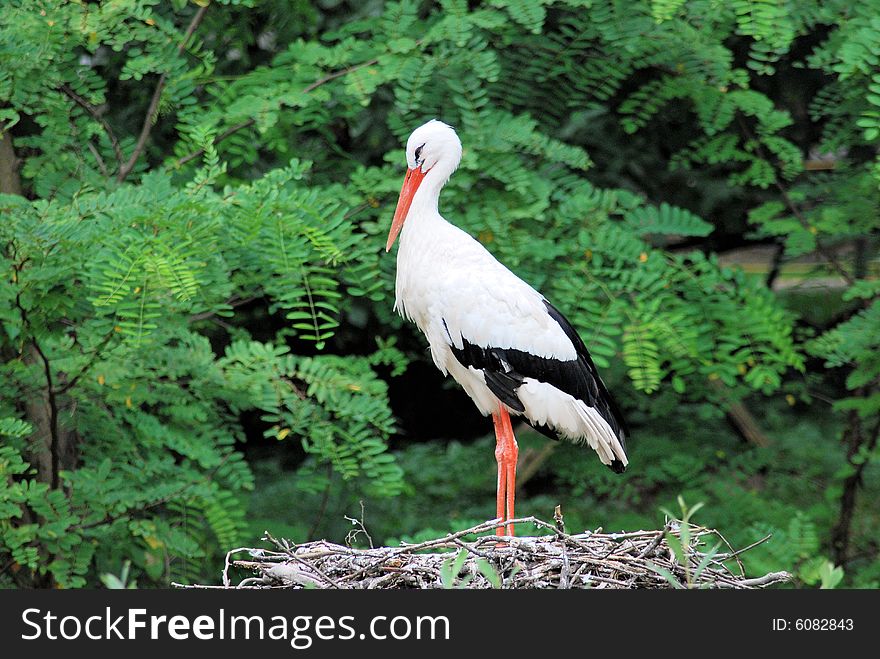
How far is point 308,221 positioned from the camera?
211 inches

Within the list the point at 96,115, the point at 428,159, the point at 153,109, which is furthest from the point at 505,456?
the point at 96,115

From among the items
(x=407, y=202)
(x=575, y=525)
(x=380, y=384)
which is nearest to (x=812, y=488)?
(x=575, y=525)

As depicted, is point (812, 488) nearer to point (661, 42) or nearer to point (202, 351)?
point (661, 42)

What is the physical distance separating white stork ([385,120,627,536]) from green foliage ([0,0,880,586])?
406mm

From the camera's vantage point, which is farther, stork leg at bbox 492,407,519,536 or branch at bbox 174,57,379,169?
branch at bbox 174,57,379,169

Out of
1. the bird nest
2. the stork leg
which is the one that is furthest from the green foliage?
the bird nest

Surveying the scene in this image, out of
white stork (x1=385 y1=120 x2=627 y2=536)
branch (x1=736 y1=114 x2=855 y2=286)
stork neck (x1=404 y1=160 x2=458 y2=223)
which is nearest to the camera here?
white stork (x1=385 y1=120 x2=627 y2=536)

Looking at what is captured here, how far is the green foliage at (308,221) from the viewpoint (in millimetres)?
5207

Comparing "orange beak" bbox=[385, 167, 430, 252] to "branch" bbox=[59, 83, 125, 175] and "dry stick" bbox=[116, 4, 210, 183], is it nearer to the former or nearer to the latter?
"dry stick" bbox=[116, 4, 210, 183]

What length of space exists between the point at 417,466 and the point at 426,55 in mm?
3367

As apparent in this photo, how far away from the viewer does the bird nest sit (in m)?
3.82

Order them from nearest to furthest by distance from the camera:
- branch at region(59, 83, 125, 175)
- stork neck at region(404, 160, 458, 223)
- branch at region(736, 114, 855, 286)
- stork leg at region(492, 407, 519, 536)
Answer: stork neck at region(404, 160, 458, 223), stork leg at region(492, 407, 519, 536), branch at region(59, 83, 125, 175), branch at region(736, 114, 855, 286)

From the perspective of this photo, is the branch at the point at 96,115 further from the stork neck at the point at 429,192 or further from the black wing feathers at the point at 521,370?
the black wing feathers at the point at 521,370

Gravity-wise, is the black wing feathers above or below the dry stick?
below
